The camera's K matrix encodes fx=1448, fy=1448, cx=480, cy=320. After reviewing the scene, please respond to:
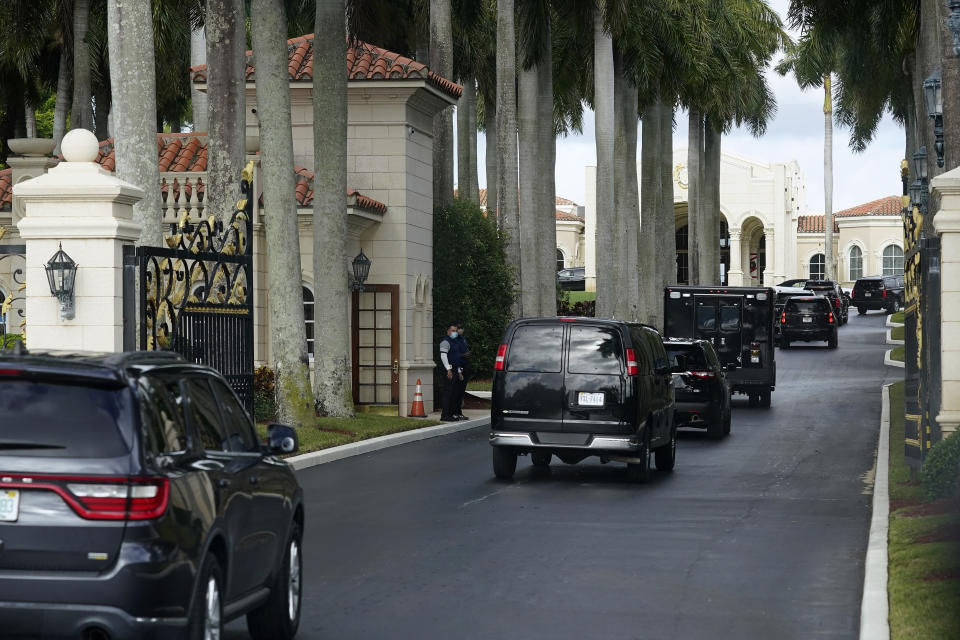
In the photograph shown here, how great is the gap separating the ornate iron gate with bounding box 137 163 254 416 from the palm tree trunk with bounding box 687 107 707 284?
45956 millimetres

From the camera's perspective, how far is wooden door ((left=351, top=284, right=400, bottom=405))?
30891mm

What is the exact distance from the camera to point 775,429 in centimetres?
2794

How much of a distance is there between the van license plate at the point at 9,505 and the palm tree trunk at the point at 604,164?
1491 inches

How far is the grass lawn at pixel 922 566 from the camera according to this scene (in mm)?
8773

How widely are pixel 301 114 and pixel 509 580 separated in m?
22.5

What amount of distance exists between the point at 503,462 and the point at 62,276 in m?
6.41

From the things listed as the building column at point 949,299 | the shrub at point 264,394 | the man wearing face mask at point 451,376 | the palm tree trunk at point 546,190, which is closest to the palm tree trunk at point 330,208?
the shrub at point 264,394

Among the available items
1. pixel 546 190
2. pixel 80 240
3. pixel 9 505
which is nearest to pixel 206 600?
pixel 9 505

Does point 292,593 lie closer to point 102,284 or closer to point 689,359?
point 102,284

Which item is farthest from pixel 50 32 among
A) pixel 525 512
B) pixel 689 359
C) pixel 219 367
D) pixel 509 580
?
pixel 509 580

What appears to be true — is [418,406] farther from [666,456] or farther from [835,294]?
[835,294]

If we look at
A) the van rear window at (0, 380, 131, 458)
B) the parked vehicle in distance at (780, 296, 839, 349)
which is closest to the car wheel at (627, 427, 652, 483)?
the van rear window at (0, 380, 131, 458)

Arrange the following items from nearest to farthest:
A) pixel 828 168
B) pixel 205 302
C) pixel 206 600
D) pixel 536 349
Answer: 1. pixel 206 600
2. pixel 205 302
3. pixel 536 349
4. pixel 828 168

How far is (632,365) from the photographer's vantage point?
18.2 metres
